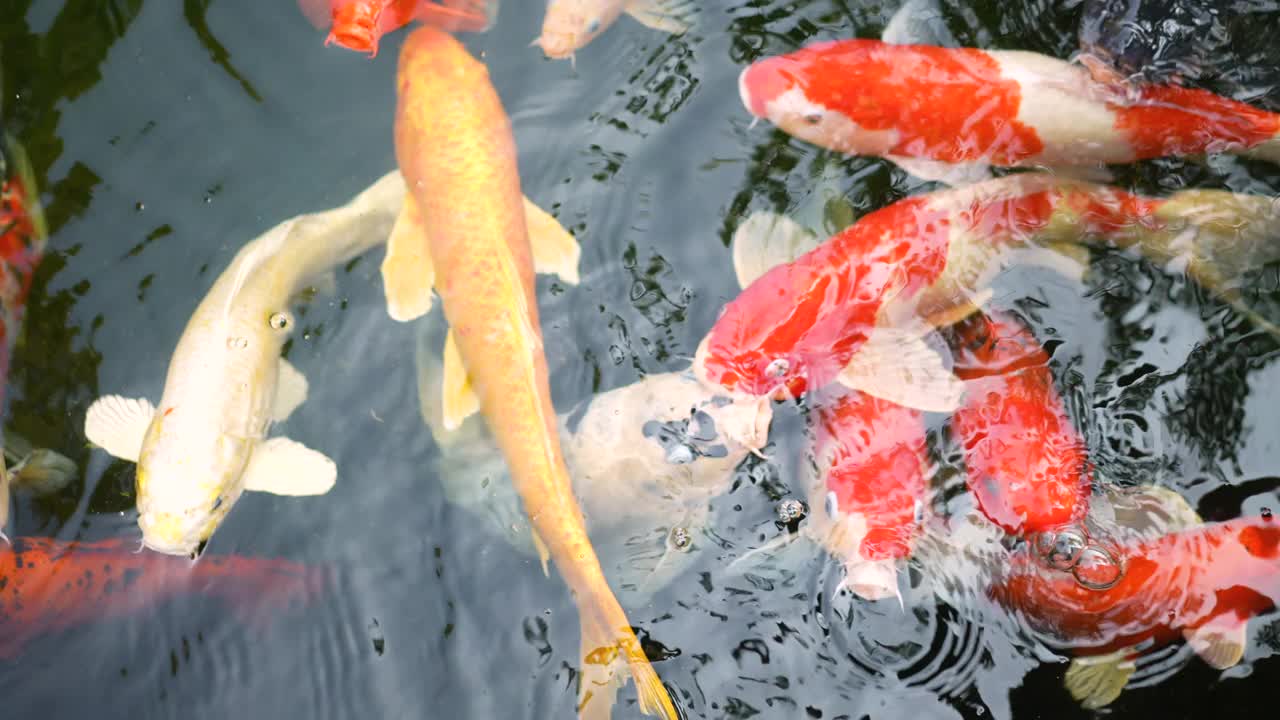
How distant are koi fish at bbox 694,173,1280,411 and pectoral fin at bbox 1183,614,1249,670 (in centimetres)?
113

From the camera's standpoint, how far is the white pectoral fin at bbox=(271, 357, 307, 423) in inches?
144

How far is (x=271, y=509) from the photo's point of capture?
354 centimetres

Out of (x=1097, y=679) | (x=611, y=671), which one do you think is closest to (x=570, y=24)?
(x=611, y=671)

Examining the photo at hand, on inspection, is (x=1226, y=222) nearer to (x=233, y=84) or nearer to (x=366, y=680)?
(x=366, y=680)

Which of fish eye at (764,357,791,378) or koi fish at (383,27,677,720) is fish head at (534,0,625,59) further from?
fish eye at (764,357,791,378)

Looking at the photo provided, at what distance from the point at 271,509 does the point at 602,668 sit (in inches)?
55.3

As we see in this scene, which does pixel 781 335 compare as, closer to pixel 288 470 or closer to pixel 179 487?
pixel 288 470

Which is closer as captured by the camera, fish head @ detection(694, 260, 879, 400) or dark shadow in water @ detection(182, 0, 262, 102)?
fish head @ detection(694, 260, 879, 400)

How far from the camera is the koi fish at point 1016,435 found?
3.24 metres

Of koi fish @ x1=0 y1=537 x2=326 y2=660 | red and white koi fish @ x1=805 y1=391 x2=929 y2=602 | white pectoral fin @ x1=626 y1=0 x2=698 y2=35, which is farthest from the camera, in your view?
white pectoral fin @ x1=626 y1=0 x2=698 y2=35

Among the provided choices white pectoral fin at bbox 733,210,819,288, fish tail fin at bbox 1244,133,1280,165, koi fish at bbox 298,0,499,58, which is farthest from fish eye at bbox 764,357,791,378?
fish tail fin at bbox 1244,133,1280,165

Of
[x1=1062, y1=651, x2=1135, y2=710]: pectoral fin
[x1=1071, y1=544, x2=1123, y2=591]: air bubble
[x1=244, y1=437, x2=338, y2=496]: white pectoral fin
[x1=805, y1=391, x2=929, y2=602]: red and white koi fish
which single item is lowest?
[x1=1062, y1=651, x2=1135, y2=710]: pectoral fin

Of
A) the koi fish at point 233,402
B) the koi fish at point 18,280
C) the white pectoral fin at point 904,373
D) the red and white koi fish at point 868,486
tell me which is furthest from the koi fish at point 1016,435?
the koi fish at point 18,280

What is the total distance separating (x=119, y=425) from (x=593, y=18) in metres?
2.51
